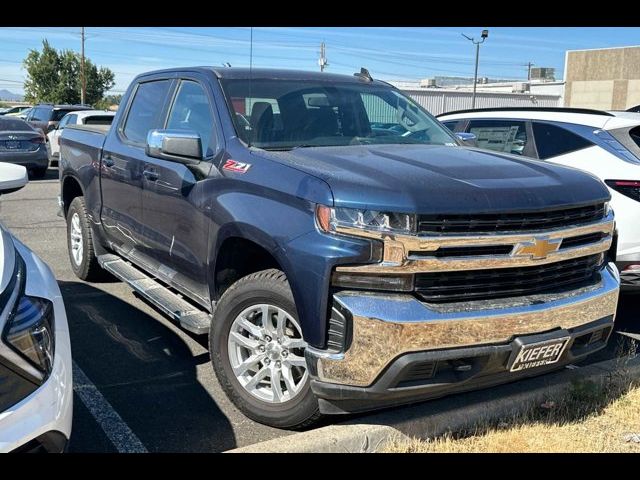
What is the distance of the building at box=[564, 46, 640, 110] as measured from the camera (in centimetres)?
3953

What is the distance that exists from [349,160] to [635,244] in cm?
272

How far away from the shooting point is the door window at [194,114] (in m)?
4.20

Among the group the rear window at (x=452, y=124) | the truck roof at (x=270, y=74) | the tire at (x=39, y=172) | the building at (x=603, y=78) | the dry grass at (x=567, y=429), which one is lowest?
the tire at (x=39, y=172)

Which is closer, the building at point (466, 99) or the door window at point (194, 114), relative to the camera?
the door window at point (194, 114)

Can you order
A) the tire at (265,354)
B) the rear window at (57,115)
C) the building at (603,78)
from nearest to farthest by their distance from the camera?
the tire at (265,354) → the rear window at (57,115) → the building at (603,78)

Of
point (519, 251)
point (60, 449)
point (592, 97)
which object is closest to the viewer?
point (60, 449)

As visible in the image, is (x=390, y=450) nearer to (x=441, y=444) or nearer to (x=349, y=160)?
(x=441, y=444)

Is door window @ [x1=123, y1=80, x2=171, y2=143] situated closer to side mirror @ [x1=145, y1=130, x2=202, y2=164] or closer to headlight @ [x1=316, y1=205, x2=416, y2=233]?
side mirror @ [x1=145, y1=130, x2=202, y2=164]

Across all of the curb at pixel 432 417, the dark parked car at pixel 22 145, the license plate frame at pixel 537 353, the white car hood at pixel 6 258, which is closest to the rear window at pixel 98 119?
the dark parked car at pixel 22 145

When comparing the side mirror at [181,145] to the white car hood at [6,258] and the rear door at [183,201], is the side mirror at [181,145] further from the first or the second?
the white car hood at [6,258]

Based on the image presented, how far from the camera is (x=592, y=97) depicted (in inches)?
1639

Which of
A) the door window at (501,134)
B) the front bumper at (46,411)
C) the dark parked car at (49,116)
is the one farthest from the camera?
the dark parked car at (49,116)

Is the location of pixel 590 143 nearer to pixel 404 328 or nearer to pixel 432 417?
pixel 432 417
